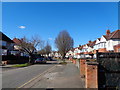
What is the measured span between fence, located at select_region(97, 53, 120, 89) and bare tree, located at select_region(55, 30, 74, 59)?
51.7 meters

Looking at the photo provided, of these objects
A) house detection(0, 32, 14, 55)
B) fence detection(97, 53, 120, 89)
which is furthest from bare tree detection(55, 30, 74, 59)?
fence detection(97, 53, 120, 89)

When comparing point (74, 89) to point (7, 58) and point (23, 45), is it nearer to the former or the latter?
point (23, 45)

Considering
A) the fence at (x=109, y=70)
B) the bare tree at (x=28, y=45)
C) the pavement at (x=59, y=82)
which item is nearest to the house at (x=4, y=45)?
the bare tree at (x=28, y=45)

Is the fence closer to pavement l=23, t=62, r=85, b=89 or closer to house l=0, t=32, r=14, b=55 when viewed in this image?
pavement l=23, t=62, r=85, b=89

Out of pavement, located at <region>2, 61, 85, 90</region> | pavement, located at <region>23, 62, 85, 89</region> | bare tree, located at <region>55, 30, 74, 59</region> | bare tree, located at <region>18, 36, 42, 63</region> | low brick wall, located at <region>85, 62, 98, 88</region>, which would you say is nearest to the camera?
low brick wall, located at <region>85, 62, 98, 88</region>

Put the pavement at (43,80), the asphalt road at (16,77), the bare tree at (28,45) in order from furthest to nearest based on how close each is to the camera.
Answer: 1. the bare tree at (28,45)
2. the asphalt road at (16,77)
3. the pavement at (43,80)

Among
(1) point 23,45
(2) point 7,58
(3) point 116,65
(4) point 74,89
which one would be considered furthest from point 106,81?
(2) point 7,58

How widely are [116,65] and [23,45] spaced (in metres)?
27.0

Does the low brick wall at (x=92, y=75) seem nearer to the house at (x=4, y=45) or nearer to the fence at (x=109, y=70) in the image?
the fence at (x=109, y=70)

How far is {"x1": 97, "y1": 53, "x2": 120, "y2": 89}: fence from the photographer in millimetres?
6480

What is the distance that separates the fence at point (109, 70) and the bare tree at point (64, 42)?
170 ft

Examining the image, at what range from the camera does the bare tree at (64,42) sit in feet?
192

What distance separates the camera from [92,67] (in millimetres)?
6422

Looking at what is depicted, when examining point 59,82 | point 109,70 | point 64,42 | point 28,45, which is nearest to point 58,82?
point 59,82
